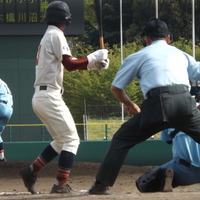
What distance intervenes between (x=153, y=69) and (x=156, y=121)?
47cm

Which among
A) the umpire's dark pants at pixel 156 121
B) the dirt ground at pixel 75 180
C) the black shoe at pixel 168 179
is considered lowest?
the dirt ground at pixel 75 180

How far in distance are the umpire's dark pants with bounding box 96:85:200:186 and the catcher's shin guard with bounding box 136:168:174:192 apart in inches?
22.3

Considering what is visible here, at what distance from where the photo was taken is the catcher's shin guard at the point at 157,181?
770cm

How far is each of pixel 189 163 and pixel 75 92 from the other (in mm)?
27845

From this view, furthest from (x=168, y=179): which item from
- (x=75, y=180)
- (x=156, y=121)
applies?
(x=75, y=180)

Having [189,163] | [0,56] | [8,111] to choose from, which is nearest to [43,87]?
[189,163]

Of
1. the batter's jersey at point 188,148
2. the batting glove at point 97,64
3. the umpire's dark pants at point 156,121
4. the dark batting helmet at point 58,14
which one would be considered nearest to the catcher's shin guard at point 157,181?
Result: the batter's jersey at point 188,148

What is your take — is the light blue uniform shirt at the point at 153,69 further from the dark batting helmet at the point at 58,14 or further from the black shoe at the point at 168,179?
the dark batting helmet at the point at 58,14

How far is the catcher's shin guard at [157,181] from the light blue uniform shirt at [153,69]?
0.91 m

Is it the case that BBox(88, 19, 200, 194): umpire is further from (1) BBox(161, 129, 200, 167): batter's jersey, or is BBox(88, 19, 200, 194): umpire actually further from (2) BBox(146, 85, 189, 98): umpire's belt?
(1) BBox(161, 129, 200, 167): batter's jersey

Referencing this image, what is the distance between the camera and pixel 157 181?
7.88 meters

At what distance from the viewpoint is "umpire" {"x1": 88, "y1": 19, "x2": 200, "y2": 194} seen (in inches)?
279

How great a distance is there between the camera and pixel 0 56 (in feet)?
72.8

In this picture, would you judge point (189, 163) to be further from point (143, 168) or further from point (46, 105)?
point (143, 168)
